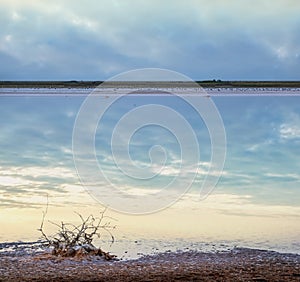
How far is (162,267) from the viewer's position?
1070cm

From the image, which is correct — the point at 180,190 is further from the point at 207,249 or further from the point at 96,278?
the point at 96,278

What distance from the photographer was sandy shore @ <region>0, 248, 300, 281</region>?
1009 centimetres

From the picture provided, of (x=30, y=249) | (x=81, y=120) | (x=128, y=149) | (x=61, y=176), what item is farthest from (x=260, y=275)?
(x=81, y=120)

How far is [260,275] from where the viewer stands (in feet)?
33.6

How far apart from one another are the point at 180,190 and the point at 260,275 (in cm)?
650

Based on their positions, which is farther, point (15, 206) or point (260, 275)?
point (15, 206)

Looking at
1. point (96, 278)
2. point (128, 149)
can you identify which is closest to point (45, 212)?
point (96, 278)

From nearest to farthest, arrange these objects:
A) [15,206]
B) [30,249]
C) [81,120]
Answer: [30,249] → [15,206] → [81,120]

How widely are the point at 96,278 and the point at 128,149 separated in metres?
12.3

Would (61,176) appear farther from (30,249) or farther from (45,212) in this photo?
(30,249)

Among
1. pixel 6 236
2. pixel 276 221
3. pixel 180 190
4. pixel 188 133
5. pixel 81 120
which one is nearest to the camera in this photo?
pixel 6 236

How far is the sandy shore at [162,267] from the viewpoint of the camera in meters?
10.1

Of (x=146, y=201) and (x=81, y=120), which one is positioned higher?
(x=81, y=120)

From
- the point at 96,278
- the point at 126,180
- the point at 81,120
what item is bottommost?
the point at 96,278
